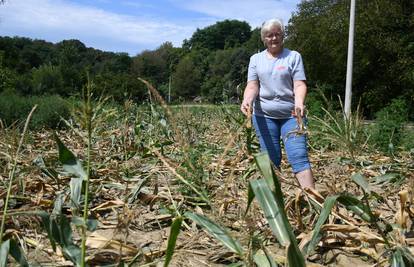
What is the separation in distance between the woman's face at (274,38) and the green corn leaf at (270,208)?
6.81 ft

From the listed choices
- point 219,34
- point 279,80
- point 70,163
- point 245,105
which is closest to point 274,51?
point 279,80

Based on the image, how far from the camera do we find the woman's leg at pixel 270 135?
143 inches

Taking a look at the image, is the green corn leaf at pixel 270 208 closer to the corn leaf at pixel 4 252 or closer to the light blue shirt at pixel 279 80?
the corn leaf at pixel 4 252

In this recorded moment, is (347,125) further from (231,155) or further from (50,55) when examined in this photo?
(50,55)

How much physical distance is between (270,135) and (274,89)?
33 centimetres

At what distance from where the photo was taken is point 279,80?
11.6ft

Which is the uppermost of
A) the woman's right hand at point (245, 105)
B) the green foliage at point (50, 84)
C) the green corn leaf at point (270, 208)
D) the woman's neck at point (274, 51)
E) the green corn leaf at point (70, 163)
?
the woman's neck at point (274, 51)

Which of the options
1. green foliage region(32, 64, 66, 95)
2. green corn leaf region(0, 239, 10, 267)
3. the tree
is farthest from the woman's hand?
the tree

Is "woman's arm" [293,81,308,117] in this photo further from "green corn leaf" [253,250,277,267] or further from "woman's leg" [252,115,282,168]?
"green corn leaf" [253,250,277,267]

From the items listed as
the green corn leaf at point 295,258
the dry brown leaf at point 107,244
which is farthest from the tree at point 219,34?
the green corn leaf at point 295,258

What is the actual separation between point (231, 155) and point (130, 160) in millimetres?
1301

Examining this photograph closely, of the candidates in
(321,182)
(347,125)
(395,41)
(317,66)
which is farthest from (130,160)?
(317,66)

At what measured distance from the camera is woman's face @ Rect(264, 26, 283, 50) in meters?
3.49

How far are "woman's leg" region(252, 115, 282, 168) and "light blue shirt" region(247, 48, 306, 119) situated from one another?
6cm
